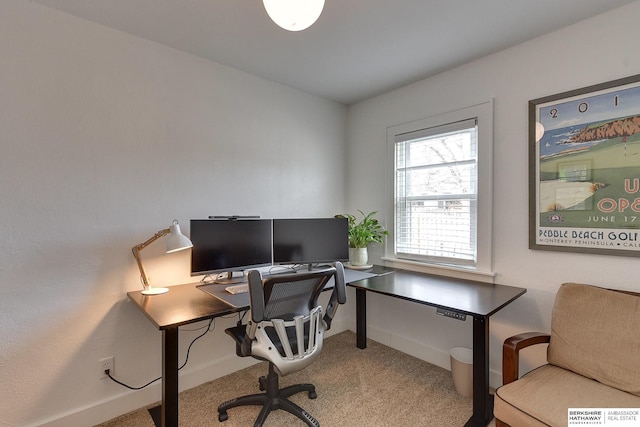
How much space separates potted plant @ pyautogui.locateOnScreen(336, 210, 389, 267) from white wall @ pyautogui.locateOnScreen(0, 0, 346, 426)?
3.64 ft

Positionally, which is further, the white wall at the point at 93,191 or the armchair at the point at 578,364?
the white wall at the point at 93,191

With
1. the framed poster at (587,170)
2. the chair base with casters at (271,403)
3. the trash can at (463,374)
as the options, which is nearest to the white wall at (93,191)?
the chair base with casters at (271,403)

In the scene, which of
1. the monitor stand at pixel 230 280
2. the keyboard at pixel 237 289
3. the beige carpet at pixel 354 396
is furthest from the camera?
the monitor stand at pixel 230 280

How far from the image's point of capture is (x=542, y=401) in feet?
4.62

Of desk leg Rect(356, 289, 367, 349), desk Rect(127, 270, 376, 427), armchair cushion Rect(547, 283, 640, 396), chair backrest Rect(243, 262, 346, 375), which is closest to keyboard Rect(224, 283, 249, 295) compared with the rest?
desk Rect(127, 270, 376, 427)

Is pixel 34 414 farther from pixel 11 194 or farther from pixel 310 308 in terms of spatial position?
pixel 310 308

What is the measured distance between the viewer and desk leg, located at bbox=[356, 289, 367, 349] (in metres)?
2.96

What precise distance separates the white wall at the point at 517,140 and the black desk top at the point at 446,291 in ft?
0.81

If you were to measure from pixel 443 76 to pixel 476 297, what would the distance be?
5.97 ft

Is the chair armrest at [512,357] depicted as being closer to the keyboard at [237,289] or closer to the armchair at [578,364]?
the armchair at [578,364]

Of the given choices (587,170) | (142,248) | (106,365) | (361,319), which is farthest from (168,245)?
(587,170)

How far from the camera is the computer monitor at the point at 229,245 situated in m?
2.15

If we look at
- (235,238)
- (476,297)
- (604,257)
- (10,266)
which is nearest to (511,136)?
(604,257)

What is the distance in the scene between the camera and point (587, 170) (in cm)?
191
